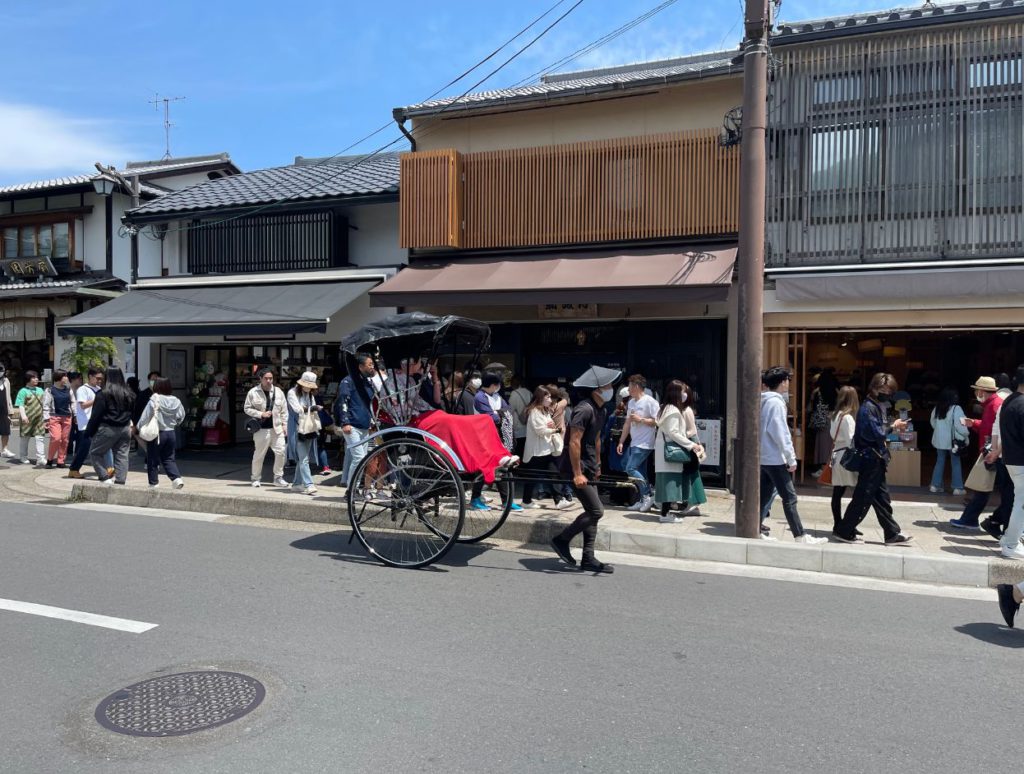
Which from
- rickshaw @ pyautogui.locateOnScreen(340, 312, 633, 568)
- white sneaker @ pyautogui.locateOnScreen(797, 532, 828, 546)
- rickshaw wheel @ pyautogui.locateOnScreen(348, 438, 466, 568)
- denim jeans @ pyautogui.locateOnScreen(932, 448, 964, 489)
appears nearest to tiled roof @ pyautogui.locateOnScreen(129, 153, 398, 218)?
rickshaw @ pyautogui.locateOnScreen(340, 312, 633, 568)

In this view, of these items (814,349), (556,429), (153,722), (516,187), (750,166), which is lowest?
(153,722)

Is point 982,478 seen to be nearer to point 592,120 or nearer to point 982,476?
point 982,476

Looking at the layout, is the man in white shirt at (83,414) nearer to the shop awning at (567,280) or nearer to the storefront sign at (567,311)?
the shop awning at (567,280)

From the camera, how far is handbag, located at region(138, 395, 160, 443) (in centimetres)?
1053

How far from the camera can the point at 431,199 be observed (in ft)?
40.6

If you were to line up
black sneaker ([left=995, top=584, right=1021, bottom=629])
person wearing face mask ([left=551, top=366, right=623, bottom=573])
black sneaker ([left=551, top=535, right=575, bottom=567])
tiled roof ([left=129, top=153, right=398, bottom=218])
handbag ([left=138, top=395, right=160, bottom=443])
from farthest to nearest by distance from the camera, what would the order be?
tiled roof ([left=129, top=153, right=398, bottom=218]), handbag ([left=138, top=395, right=160, bottom=443]), black sneaker ([left=551, top=535, right=575, bottom=567]), person wearing face mask ([left=551, top=366, right=623, bottom=573]), black sneaker ([left=995, top=584, right=1021, bottom=629])

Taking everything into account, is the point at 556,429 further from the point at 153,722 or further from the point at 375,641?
the point at 153,722

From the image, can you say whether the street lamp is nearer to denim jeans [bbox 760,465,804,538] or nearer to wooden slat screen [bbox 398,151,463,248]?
wooden slat screen [bbox 398,151,463,248]

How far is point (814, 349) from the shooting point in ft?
41.7

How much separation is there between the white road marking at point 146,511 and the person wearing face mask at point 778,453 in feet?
21.1

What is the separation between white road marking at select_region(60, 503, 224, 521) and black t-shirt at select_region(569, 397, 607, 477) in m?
4.67

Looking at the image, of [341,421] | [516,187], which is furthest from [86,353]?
[516,187]

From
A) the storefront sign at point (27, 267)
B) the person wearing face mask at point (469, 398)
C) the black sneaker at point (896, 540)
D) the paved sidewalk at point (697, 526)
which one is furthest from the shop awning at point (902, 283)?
the storefront sign at point (27, 267)

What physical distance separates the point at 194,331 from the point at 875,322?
10.1m
